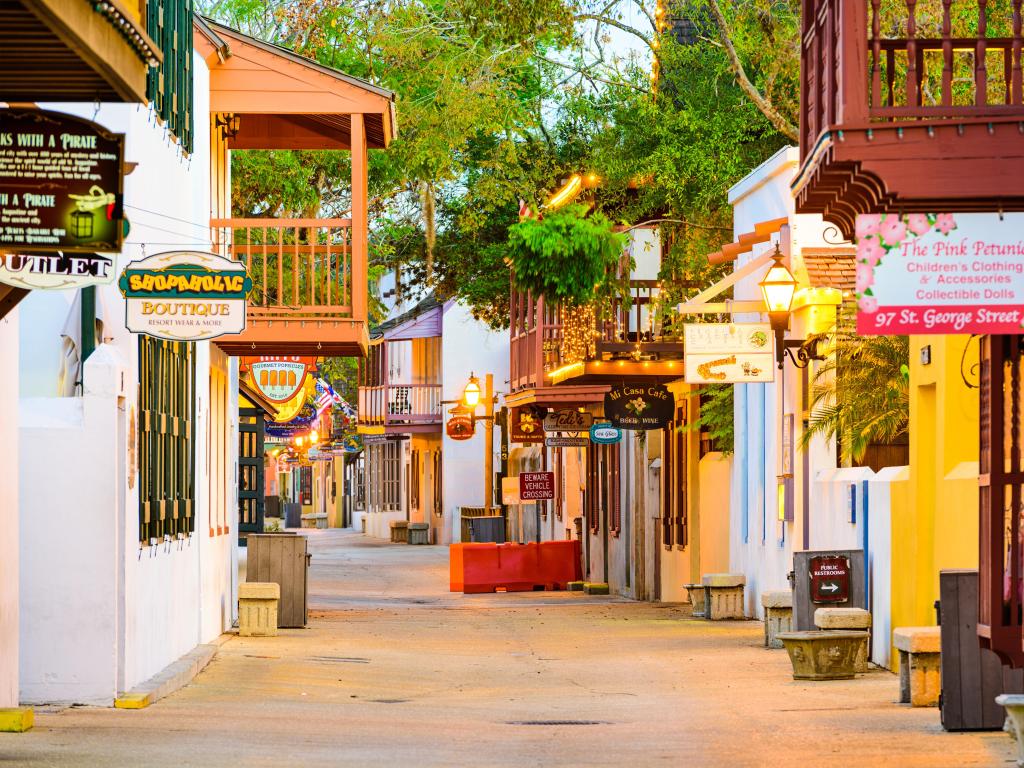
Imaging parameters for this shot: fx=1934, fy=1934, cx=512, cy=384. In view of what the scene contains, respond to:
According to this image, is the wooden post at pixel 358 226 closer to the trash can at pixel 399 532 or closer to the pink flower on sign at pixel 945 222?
the pink flower on sign at pixel 945 222

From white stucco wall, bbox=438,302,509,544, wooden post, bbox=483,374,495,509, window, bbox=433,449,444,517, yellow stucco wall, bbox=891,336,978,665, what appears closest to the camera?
yellow stucco wall, bbox=891,336,978,665

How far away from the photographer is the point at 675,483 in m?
29.6

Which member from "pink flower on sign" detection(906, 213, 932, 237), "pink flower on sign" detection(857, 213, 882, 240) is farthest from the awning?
"pink flower on sign" detection(906, 213, 932, 237)

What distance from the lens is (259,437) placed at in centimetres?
3372

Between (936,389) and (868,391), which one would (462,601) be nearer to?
(868,391)

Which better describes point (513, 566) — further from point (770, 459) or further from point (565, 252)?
point (770, 459)

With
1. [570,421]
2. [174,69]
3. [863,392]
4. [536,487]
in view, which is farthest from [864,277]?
[536,487]

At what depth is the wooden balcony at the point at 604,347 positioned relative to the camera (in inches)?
1089

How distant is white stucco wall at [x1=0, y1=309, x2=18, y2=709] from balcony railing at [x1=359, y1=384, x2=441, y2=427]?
4701 centimetres

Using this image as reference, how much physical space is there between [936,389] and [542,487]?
74.1 ft

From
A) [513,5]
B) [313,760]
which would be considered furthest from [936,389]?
[513,5]

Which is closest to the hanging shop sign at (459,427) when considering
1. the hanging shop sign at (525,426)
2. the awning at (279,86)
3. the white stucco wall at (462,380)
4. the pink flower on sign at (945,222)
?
the white stucco wall at (462,380)

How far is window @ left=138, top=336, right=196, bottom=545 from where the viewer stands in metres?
15.2

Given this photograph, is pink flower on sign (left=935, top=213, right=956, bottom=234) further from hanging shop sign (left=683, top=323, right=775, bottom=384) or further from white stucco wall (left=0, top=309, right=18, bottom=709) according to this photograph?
hanging shop sign (left=683, top=323, right=775, bottom=384)
